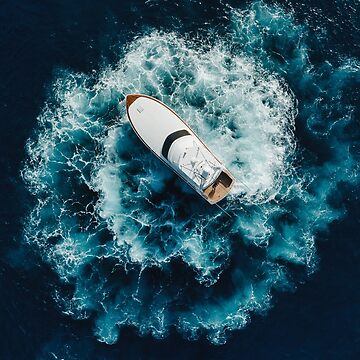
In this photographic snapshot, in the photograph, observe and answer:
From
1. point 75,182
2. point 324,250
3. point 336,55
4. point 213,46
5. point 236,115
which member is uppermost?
point 336,55

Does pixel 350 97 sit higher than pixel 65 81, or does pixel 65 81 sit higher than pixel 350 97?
pixel 350 97

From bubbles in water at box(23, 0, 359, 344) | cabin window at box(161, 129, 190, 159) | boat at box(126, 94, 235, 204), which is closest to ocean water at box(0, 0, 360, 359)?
bubbles in water at box(23, 0, 359, 344)

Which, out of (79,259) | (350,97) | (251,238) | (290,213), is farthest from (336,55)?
(79,259)

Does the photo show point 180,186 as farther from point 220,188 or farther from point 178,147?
point 178,147

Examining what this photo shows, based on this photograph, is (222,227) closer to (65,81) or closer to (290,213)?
(290,213)

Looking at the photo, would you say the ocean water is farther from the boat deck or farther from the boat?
the boat deck
